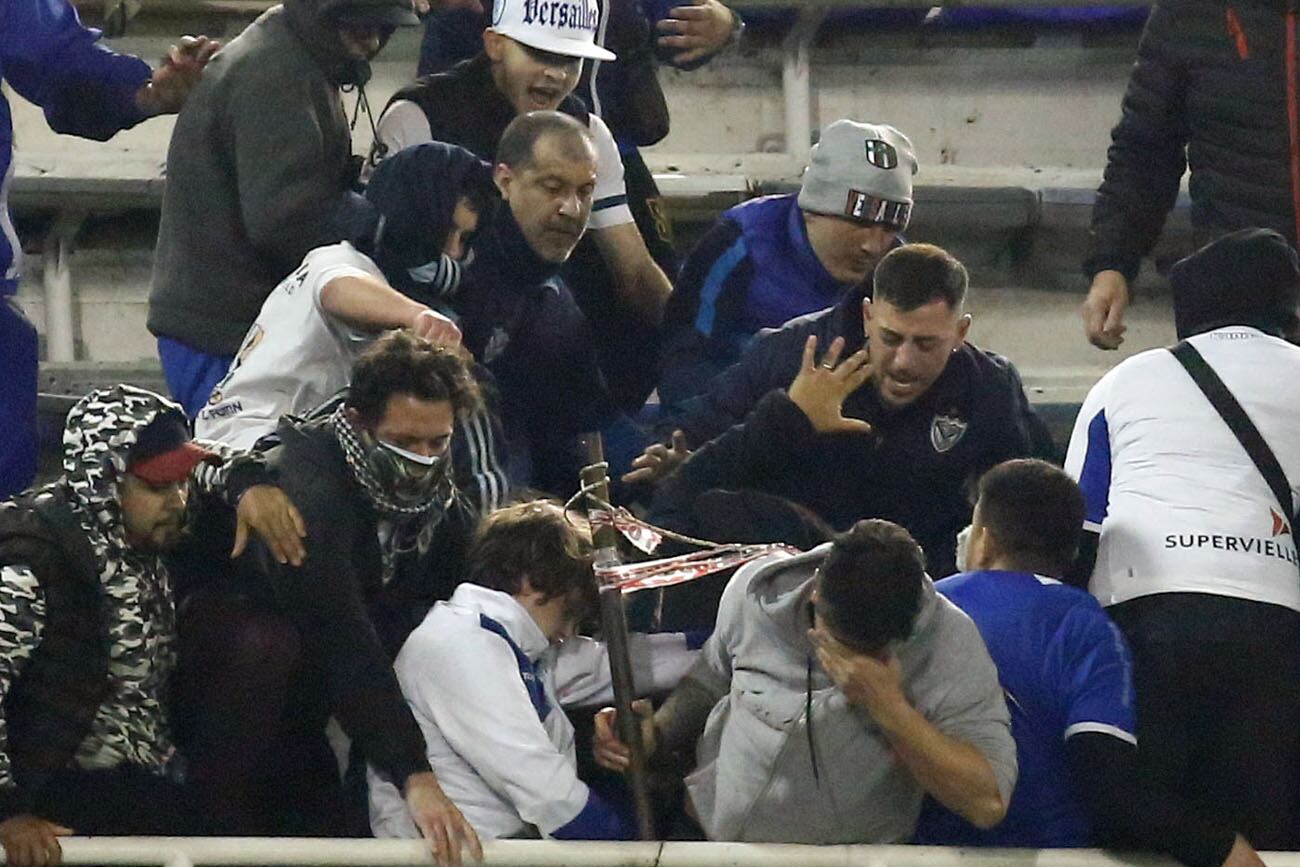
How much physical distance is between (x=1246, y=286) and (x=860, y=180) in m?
1.05

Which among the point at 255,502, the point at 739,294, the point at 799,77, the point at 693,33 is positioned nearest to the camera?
the point at 255,502

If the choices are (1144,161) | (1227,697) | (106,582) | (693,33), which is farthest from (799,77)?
(106,582)

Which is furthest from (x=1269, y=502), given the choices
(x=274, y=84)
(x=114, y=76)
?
(x=114, y=76)

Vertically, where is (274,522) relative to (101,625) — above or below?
above

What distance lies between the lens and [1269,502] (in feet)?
15.6

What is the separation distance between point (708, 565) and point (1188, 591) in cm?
83

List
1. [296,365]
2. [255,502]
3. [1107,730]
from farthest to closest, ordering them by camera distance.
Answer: [296,365] < [255,502] < [1107,730]

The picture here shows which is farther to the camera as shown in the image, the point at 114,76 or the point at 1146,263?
the point at 1146,263

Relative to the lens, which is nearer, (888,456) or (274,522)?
(274,522)

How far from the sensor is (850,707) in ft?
14.2

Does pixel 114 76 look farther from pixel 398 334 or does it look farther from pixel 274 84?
pixel 398 334

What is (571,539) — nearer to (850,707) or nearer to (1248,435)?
(850,707)

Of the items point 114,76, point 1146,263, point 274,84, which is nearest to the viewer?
point 274,84

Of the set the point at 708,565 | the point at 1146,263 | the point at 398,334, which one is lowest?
the point at 1146,263
